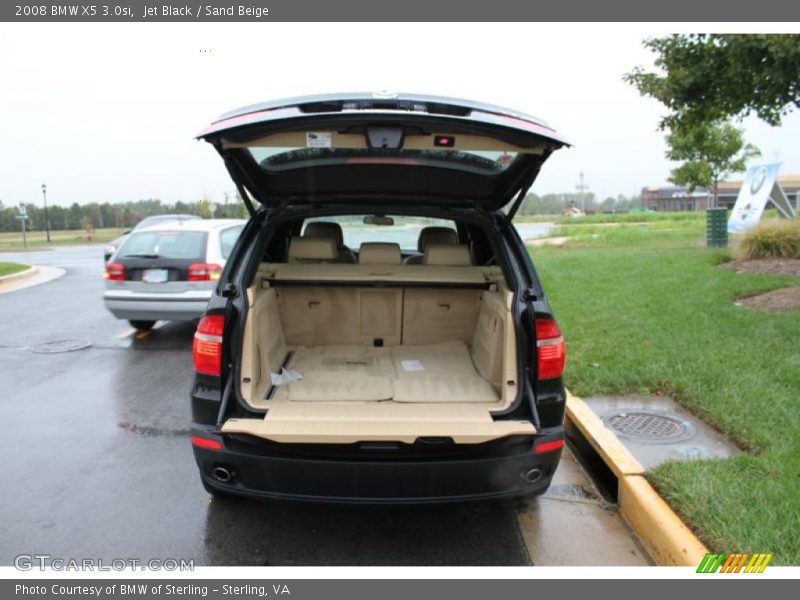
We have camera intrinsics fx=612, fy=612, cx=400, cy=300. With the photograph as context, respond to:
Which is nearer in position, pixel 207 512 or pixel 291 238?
pixel 207 512

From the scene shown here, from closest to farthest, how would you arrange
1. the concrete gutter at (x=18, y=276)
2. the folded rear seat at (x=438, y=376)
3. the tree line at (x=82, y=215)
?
the folded rear seat at (x=438, y=376) < the concrete gutter at (x=18, y=276) < the tree line at (x=82, y=215)

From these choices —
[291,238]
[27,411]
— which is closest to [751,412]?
[291,238]

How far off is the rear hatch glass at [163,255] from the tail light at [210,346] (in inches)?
179

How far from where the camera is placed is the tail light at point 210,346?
299cm

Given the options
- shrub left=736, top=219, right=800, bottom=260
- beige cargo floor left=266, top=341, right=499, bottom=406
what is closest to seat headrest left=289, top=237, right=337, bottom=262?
beige cargo floor left=266, top=341, right=499, bottom=406

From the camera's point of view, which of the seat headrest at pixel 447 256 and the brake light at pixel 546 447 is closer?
the brake light at pixel 546 447

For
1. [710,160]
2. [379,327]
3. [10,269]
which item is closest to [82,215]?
[10,269]

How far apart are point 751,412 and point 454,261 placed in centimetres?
223

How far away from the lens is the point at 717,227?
48.3 ft

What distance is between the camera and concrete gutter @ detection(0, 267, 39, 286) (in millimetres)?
13620

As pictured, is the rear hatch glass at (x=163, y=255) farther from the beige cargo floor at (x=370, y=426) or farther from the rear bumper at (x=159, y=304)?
the beige cargo floor at (x=370, y=426)

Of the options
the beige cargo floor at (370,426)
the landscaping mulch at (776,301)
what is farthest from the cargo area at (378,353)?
the landscaping mulch at (776,301)

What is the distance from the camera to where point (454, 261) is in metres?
4.41

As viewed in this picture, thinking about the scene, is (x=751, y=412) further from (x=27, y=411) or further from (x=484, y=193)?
(x=27, y=411)
